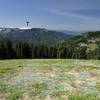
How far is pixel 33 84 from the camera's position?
23.9 meters

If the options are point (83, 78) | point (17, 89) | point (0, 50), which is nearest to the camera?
point (17, 89)

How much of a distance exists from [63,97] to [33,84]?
507 centimetres

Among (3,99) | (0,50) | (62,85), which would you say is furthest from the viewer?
(0,50)

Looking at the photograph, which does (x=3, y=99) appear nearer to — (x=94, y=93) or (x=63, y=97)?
(x=63, y=97)

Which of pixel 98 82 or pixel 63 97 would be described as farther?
pixel 98 82

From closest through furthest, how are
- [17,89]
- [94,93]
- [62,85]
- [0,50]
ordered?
[94,93] → [17,89] → [62,85] → [0,50]

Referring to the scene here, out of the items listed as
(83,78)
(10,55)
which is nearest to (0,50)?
(10,55)

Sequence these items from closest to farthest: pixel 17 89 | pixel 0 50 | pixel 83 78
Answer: pixel 17 89 → pixel 83 78 → pixel 0 50

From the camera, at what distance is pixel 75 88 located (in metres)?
22.9

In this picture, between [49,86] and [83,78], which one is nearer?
[49,86]

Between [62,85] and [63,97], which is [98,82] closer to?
[62,85]

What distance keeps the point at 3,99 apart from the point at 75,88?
7309mm

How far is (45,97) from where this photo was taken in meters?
19.8

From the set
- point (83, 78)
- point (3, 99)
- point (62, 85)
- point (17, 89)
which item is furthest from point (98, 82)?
point (3, 99)
